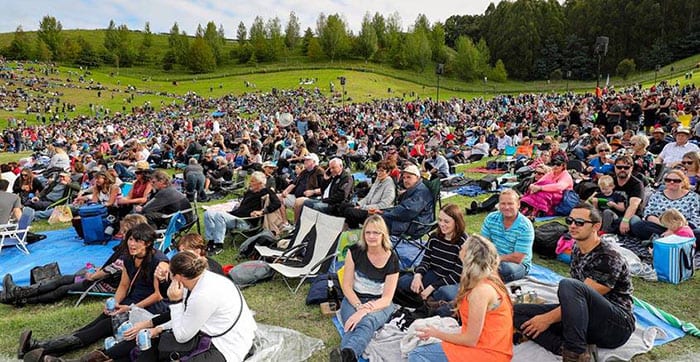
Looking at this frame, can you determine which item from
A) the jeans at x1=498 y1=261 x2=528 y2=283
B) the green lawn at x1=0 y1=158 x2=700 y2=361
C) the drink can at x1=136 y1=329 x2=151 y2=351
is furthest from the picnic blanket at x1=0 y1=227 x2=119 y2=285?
the jeans at x1=498 y1=261 x2=528 y2=283

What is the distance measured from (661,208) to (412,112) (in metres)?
27.7

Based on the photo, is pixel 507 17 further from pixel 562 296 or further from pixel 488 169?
pixel 562 296

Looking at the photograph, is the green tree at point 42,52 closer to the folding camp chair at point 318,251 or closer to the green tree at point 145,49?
the green tree at point 145,49

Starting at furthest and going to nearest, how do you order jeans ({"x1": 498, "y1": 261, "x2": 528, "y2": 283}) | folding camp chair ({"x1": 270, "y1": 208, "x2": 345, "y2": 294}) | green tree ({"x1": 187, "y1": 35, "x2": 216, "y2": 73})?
green tree ({"x1": 187, "y1": 35, "x2": 216, "y2": 73}), folding camp chair ({"x1": 270, "y1": 208, "x2": 345, "y2": 294}), jeans ({"x1": 498, "y1": 261, "x2": 528, "y2": 283})

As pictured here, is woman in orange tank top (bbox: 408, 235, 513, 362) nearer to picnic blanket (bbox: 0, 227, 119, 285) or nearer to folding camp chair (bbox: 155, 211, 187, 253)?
folding camp chair (bbox: 155, 211, 187, 253)

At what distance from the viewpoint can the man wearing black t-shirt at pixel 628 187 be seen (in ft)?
20.9

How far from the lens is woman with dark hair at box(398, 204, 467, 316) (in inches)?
172

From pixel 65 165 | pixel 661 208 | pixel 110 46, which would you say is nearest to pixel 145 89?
pixel 110 46

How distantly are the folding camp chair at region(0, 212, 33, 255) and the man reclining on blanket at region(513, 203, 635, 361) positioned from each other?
24.2 ft

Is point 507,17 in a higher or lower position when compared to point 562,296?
higher

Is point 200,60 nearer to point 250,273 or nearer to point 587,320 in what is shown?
point 250,273

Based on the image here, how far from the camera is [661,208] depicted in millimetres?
6004

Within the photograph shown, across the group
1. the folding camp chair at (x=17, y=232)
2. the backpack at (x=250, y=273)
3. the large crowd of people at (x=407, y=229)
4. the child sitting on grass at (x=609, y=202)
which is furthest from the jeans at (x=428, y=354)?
the folding camp chair at (x=17, y=232)

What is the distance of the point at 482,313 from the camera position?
294 cm
